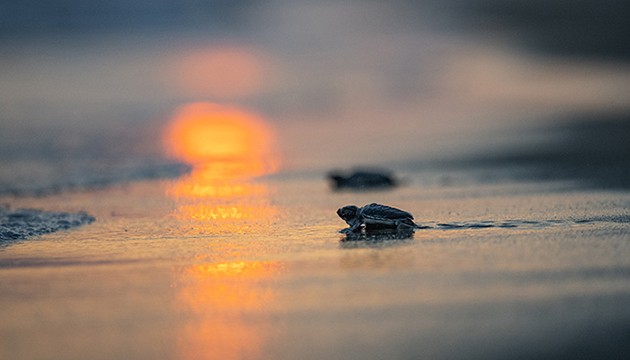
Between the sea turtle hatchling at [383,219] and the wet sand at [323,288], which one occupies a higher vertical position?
the sea turtle hatchling at [383,219]

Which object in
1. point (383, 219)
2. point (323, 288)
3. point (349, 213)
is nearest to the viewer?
point (323, 288)

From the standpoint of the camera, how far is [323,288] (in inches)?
252

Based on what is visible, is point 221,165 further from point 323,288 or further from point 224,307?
point 224,307

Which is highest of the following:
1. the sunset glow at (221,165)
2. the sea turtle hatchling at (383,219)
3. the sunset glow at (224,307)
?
the sunset glow at (221,165)

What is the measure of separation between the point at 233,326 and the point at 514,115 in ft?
77.8

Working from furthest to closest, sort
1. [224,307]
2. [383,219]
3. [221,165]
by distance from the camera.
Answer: [221,165], [383,219], [224,307]

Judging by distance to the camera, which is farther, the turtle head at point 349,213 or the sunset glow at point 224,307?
the turtle head at point 349,213

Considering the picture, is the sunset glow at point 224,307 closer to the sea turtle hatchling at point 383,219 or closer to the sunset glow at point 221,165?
the sea turtle hatchling at point 383,219

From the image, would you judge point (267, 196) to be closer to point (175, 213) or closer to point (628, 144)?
point (175, 213)

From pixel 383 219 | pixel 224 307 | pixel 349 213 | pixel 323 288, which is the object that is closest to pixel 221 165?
pixel 349 213

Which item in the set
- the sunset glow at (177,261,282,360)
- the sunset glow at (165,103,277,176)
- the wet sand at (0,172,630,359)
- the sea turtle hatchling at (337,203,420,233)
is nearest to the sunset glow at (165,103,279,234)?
the sunset glow at (165,103,277,176)

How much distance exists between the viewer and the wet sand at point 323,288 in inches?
199

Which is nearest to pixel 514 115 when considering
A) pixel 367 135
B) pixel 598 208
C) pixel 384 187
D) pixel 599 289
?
pixel 367 135

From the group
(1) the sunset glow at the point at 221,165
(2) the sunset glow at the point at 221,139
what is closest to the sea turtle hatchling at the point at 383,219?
(1) the sunset glow at the point at 221,165
